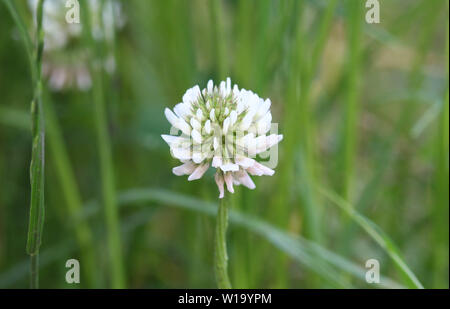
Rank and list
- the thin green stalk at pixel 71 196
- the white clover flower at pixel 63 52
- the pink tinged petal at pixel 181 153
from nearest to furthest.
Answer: the pink tinged petal at pixel 181 153, the thin green stalk at pixel 71 196, the white clover flower at pixel 63 52

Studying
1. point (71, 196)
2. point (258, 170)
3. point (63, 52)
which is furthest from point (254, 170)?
point (63, 52)

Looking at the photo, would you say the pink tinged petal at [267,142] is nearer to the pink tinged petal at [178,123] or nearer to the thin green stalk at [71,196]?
the pink tinged petal at [178,123]

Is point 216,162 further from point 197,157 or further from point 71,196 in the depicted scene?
point 71,196

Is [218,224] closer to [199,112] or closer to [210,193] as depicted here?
[199,112]

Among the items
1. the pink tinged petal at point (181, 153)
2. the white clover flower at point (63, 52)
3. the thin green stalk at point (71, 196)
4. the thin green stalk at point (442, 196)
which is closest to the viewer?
the pink tinged petal at point (181, 153)

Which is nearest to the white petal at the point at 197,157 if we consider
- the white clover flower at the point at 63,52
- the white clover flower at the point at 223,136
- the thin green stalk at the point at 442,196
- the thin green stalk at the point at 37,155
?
the white clover flower at the point at 223,136
